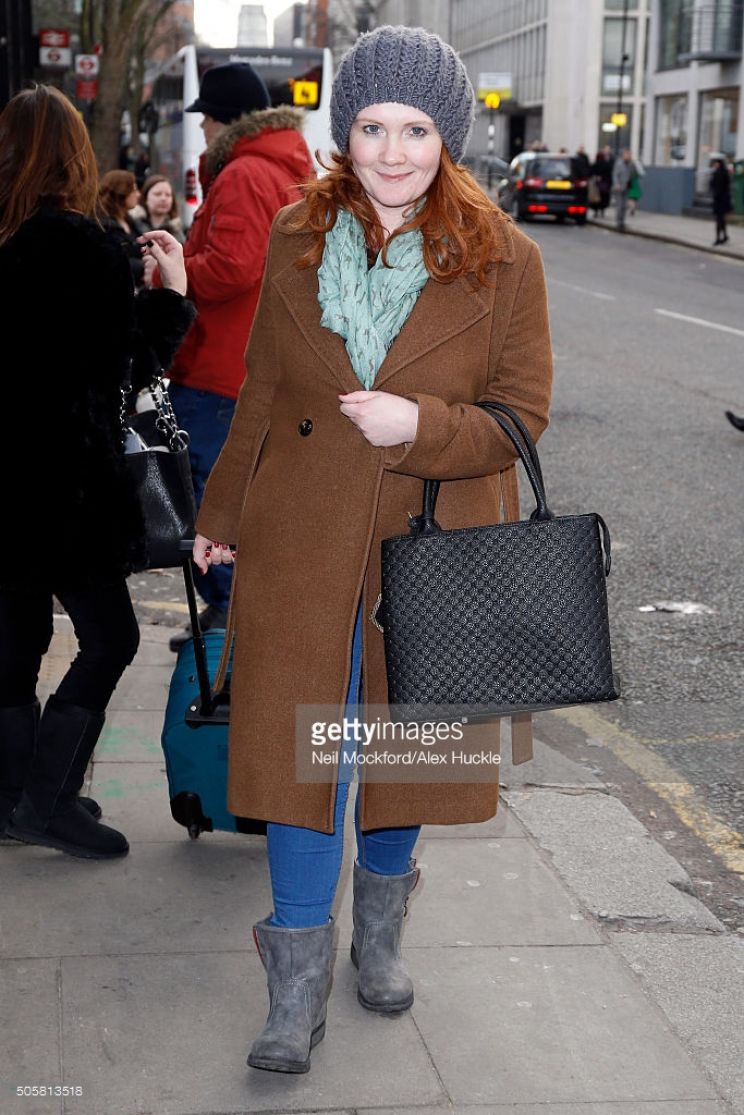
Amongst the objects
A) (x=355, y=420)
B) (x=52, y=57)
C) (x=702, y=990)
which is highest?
(x=52, y=57)

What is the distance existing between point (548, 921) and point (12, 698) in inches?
57.4

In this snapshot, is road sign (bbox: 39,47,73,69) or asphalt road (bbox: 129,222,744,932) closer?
asphalt road (bbox: 129,222,744,932)

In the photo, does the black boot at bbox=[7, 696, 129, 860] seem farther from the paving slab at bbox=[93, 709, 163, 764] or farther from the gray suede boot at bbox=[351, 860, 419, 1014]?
the gray suede boot at bbox=[351, 860, 419, 1014]

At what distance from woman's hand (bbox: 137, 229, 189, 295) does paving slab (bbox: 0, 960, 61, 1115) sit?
176 centimetres

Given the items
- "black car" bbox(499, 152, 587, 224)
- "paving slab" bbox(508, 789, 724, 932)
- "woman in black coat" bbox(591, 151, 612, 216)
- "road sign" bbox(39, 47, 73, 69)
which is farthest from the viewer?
"woman in black coat" bbox(591, 151, 612, 216)

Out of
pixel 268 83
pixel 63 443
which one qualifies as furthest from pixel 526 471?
pixel 268 83

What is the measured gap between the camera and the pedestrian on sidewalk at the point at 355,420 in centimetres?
285

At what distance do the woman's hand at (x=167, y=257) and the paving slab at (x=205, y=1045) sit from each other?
5.71 feet

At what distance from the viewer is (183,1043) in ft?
9.96

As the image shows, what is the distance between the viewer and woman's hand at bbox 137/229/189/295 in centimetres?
406

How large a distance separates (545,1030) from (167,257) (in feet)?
7.15

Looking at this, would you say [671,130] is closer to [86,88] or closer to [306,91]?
[86,88]

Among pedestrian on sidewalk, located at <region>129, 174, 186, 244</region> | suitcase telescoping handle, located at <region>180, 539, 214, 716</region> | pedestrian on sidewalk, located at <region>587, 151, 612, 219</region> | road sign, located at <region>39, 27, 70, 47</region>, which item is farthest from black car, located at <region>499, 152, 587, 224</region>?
suitcase telescoping handle, located at <region>180, 539, 214, 716</region>

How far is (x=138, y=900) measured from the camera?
368cm
